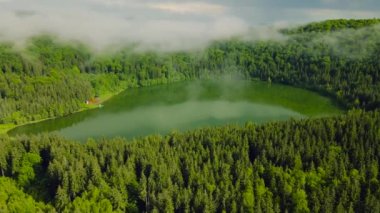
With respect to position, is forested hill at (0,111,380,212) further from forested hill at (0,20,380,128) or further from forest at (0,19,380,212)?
forested hill at (0,20,380,128)

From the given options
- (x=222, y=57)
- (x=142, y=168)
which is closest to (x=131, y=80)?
(x=222, y=57)

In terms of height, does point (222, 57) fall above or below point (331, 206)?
above

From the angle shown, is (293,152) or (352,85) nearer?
(293,152)

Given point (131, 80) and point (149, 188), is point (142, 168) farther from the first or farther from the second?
point (131, 80)

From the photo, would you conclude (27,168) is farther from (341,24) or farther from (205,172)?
(341,24)

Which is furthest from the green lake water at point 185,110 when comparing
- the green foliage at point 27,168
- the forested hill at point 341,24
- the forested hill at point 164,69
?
the forested hill at point 341,24

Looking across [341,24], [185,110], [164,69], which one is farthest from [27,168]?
[341,24]
